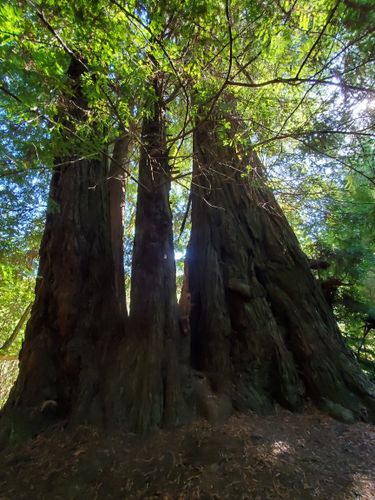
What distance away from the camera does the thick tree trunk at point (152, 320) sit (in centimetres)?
343

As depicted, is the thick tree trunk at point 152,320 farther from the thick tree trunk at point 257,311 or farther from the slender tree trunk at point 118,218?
the thick tree trunk at point 257,311

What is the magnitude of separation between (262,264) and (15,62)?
13.0 ft

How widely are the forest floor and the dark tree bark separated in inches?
15.5

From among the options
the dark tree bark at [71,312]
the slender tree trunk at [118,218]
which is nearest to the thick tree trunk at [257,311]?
the slender tree trunk at [118,218]

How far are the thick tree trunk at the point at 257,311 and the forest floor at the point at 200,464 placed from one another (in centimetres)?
53

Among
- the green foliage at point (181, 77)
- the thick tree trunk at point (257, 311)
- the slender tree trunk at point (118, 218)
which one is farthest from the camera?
the slender tree trunk at point (118, 218)

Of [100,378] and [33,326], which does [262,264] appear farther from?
[33,326]

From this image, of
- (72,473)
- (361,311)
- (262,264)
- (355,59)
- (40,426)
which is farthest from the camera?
(361,311)

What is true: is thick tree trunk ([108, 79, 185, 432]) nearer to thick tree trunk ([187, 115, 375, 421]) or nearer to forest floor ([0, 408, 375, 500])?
forest floor ([0, 408, 375, 500])

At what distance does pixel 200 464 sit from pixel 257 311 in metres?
2.15

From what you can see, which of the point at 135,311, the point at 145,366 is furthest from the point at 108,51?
the point at 145,366

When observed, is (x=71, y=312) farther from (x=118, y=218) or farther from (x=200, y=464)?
(x=200, y=464)

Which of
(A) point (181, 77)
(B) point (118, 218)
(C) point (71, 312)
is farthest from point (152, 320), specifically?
(A) point (181, 77)

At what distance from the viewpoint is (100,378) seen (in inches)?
147
